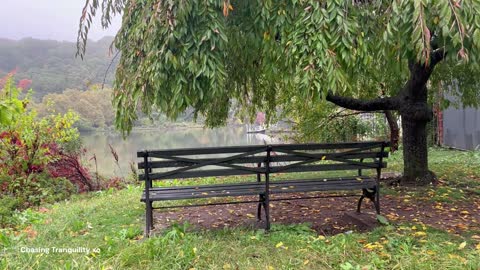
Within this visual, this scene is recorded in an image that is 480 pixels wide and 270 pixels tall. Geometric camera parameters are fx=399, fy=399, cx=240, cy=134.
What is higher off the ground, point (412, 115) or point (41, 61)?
point (41, 61)

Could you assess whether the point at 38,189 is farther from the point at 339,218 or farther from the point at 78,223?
the point at 339,218

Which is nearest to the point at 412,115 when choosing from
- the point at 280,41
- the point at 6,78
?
the point at 280,41

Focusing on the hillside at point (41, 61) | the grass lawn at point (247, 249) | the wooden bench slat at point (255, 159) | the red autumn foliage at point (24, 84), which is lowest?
the grass lawn at point (247, 249)

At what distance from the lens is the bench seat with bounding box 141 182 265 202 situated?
424cm

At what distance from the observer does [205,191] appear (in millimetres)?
4340

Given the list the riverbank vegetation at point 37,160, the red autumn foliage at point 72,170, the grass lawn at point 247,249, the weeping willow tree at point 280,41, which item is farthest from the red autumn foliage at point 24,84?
the weeping willow tree at point 280,41

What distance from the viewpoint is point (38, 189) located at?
9.16m

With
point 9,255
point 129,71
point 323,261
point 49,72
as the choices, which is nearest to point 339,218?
point 323,261

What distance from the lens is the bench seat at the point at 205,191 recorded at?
4.24m

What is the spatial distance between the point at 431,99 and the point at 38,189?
895cm

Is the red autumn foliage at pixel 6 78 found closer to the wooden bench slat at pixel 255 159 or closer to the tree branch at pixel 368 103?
the wooden bench slat at pixel 255 159

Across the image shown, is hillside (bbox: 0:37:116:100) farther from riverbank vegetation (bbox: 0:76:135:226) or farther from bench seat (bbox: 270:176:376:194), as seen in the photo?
bench seat (bbox: 270:176:376:194)

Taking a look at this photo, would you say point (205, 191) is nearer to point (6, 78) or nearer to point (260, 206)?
point (260, 206)

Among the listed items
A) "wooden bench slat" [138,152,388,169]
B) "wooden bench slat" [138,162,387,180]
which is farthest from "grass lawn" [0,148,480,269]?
"wooden bench slat" [138,152,388,169]
